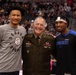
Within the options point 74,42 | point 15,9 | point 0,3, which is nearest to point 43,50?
point 74,42

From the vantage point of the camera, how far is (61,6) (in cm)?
2128

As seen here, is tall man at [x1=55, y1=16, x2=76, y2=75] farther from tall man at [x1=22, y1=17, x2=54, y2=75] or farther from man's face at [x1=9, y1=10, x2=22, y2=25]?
man's face at [x1=9, y1=10, x2=22, y2=25]

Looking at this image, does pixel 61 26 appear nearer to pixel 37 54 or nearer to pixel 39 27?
pixel 39 27

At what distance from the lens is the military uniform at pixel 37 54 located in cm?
375

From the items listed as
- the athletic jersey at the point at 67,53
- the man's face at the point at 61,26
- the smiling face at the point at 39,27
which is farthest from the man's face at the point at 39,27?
the athletic jersey at the point at 67,53

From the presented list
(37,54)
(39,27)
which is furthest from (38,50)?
(39,27)

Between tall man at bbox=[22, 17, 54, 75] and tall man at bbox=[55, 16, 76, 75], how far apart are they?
0.15 m

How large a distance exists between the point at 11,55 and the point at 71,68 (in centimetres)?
84

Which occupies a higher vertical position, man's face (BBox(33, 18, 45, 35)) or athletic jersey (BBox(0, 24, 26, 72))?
man's face (BBox(33, 18, 45, 35))

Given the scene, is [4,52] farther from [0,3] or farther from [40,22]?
[0,3]

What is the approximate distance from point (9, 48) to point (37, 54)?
1.30 ft

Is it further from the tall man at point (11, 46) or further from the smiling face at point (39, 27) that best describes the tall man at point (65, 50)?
the tall man at point (11, 46)

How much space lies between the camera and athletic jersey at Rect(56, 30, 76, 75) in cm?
371

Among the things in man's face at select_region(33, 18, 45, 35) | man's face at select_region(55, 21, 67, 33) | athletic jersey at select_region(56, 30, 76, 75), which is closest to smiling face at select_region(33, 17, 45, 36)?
man's face at select_region(33, 18, 45, 35)
